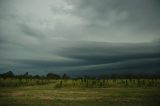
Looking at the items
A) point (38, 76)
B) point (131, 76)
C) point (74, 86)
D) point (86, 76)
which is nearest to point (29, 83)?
point (74, 86)

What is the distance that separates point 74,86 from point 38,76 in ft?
322

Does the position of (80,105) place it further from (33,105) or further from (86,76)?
(86,76)

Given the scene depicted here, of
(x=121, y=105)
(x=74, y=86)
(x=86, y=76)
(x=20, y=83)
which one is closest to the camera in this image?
(x=121, y=105)

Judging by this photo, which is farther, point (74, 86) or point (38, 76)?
point (38, 76)

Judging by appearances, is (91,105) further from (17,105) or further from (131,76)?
(131,76)

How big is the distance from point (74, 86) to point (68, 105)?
57.9 metres

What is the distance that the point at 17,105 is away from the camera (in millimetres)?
35531

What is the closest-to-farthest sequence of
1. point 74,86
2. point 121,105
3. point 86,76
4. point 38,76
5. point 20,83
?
A: point 121,105 < point 74,86 < point 20,83 < point 86,76 < point 38,76

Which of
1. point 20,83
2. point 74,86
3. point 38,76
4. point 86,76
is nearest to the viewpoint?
point 74,86

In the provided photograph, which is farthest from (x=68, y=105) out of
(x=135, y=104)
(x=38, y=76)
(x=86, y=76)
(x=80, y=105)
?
(x=38, y=76)

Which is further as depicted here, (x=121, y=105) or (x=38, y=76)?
(x=38, y=76)

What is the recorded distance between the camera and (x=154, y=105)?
1375 inches

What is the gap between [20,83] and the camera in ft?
354

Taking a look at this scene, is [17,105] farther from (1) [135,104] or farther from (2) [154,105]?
(2) [154,105]
